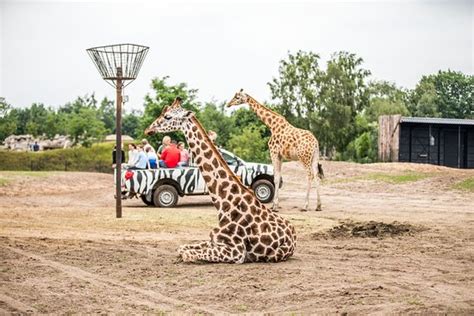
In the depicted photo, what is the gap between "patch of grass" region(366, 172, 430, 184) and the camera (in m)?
24.9

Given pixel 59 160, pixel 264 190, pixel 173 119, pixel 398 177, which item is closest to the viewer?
pixel 173 119

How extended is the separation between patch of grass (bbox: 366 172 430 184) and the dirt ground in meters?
5.34

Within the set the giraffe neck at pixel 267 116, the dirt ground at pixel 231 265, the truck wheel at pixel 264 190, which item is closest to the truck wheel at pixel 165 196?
the dirt ground at pixel 231 265

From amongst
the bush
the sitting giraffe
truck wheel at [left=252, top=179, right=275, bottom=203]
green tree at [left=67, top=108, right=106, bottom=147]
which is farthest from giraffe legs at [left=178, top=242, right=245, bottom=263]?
green tree at [left=67, top=108, right=106, bottom=147]

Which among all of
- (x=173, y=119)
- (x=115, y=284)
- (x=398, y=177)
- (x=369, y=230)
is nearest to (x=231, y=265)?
(x=115, y=284)

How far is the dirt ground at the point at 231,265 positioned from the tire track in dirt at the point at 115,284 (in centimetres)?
1

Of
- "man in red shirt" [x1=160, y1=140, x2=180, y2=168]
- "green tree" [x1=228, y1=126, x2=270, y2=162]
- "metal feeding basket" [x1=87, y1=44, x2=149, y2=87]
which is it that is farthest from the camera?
"green tree" [x1=228, y1=126, x2=270, y2=162]

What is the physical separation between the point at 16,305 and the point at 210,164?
345 cm

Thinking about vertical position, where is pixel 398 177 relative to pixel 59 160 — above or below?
below

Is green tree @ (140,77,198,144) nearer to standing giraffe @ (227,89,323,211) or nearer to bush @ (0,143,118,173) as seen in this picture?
bush @ (0,143,118,173)

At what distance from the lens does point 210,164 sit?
1039cm

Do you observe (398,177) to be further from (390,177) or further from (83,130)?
(83,130)

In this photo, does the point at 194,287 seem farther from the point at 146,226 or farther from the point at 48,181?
the point at 48,181

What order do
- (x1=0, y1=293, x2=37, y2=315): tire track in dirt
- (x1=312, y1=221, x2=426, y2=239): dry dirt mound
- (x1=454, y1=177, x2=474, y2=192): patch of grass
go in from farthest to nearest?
(x1=454, y1=177, x2=474, y2=192): patch of grass < (x1=312, y1=221, x2=426, y2=239): dry dirt mound < (x1=0, y1=293, x2=37, y2=315): tire track in dirt
